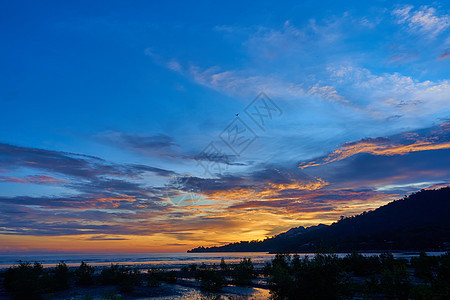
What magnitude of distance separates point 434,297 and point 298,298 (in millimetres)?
6170

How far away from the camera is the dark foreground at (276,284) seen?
15.1 meters

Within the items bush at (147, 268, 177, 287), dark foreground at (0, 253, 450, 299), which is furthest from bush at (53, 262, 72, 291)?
bush at (147, 268, 177, 287)

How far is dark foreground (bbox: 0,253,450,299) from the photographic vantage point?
15.1 metres

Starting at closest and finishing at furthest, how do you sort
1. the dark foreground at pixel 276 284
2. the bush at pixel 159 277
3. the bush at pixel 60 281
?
the dark foreground at pixel 276 284
the bush at pixel 60 281
the bush at pixel 159 277

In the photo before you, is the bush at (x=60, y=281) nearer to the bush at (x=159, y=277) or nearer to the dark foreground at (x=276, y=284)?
the dark foreground at (x=276, y=284)

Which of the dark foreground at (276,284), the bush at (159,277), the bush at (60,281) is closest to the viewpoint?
the dark foreground at (276,284)

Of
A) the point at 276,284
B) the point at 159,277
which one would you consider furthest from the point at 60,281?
the point at 276,284

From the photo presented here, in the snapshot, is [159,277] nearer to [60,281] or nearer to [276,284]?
[60,281]

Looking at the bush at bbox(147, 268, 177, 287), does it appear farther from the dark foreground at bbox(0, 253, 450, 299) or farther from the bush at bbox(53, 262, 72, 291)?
the bush at bbox(53, 262, 72, 291)

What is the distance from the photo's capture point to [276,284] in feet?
99.6

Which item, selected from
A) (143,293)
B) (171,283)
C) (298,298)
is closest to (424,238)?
(171,283)

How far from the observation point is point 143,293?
126ft

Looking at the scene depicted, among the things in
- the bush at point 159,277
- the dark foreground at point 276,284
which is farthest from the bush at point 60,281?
the bush at point 159,277

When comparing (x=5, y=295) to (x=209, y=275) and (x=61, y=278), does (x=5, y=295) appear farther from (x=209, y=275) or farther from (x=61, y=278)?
(x=209, y=275)
